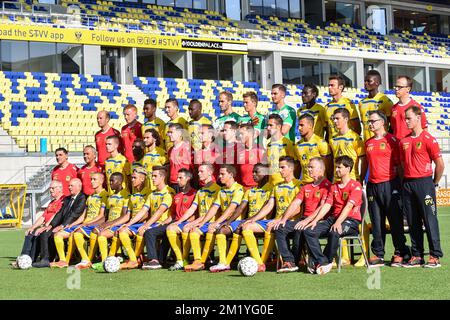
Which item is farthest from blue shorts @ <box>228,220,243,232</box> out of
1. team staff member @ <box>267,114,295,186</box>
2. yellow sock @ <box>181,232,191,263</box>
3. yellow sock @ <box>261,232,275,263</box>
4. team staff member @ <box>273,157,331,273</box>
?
team staff member @ <box>267,114,295,186</box>

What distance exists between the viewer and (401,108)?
10.3m

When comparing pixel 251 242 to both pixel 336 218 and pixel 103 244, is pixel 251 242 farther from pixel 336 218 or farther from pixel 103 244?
pixel 103 244

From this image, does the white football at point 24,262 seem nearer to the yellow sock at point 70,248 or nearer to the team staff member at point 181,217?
the yellow sock at point 70,248

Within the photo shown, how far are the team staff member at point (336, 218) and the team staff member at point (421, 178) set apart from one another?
0.65m

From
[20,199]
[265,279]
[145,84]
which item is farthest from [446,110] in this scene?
[265,279]

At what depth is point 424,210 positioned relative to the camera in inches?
389

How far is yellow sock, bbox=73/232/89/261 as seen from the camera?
11300 mm

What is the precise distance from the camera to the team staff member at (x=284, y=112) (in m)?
11.1

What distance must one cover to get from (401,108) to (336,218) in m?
1.67

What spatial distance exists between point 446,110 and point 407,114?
3506 cm

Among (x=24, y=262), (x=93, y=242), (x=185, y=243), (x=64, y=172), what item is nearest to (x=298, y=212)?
(x=185, y=243)

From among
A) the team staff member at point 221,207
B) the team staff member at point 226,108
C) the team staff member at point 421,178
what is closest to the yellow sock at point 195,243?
the team staff member at point 221,207

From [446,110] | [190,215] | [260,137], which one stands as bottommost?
[190,215]
